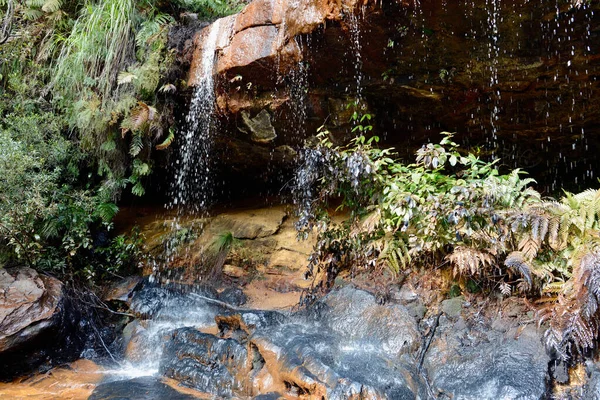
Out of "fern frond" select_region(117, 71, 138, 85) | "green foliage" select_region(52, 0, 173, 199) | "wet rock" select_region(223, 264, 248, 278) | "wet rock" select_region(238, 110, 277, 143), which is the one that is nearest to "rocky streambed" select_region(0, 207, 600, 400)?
"wet rock" select_region(223, 264, 248, 278)

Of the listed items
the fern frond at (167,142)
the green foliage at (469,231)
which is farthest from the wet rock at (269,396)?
the fern frond at (167,142)

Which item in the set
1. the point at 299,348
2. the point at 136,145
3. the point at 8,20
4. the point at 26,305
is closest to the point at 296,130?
the point at 136,145

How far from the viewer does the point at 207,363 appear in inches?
178

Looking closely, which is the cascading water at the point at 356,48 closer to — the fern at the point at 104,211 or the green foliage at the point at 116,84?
the green foliage at the point at 116,84

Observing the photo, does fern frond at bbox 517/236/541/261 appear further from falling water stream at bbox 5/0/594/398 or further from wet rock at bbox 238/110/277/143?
wet rock at bbox 238/110/277/143

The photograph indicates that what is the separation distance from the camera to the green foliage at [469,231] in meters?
3.57

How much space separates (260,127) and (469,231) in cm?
376

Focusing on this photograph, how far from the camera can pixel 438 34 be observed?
501cm

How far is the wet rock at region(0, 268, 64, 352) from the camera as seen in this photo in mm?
5000

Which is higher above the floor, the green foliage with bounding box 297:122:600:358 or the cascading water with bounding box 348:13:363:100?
the cascading water with bounding box 348:13:363:100

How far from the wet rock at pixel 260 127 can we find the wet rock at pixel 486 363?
404 centimetres

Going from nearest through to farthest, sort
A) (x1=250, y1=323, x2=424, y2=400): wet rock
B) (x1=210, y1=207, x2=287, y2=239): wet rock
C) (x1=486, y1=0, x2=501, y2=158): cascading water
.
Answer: (x1=250, y1=323, x2=424, y2=400): wet rock
(x1=486, y1=0, x2=501, y2=158): cascading water
(x1=210, y1=207, x2=287, y2=239): wet rock

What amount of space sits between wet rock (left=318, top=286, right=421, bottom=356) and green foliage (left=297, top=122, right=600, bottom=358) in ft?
1.89

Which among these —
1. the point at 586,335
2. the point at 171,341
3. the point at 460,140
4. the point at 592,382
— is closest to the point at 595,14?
the point at 460,140
